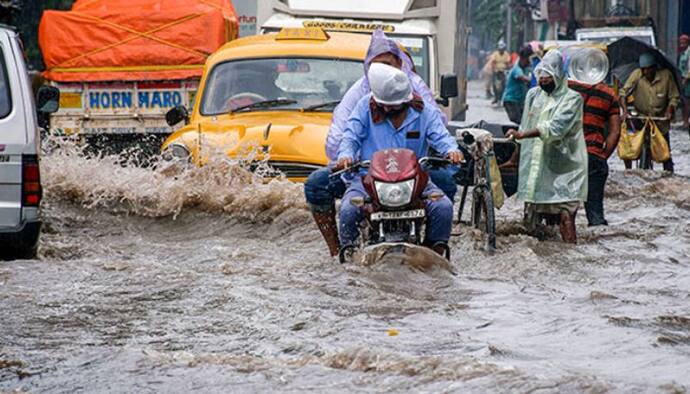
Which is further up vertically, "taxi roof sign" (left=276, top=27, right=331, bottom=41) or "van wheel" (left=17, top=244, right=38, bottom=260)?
"taxi roof sign" (left=276, top=27, right=331, bottom=41)

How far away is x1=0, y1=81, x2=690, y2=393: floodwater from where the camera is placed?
679cm

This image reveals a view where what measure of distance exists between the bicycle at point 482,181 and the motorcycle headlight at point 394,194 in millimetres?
1928

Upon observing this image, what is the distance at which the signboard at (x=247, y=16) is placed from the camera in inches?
943

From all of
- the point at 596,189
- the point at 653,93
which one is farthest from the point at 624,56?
the point at 596,189

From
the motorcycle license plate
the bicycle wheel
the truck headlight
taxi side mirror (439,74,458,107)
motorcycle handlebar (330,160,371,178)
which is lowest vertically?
the bicycle wheel

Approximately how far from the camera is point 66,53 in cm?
1758

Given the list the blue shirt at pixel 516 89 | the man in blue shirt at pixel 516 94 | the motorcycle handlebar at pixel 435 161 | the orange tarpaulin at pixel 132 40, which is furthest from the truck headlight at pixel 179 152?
the blue shirt at pixel 516 89

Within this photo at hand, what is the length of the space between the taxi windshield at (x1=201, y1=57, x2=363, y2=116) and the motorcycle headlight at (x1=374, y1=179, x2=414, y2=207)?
428cm

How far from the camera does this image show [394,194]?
8945mm

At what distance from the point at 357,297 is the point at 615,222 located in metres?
5.93

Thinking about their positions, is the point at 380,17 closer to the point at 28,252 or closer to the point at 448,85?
the point at 448,85

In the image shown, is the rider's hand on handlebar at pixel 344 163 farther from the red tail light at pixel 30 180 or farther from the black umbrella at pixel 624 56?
the black umbrella at pixel 624 56

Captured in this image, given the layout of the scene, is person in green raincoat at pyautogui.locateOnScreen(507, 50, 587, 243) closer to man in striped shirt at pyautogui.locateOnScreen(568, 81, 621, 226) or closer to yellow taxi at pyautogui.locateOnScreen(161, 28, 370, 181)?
man in striped shirt at pyautogui.locateOnScreen(568, 81, 621, 226)

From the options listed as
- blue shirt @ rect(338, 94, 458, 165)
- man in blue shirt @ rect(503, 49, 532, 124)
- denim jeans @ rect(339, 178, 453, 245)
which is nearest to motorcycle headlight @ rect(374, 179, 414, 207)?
denim jeans @ rect(339, 178, 453, 245)
